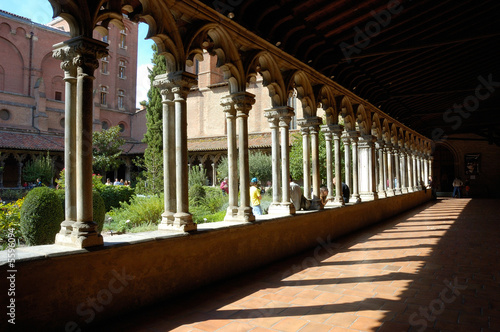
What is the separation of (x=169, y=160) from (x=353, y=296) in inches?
89.7

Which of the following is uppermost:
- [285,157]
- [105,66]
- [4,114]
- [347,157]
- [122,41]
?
[122,41]

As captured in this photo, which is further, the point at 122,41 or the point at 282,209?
the point at 122,41

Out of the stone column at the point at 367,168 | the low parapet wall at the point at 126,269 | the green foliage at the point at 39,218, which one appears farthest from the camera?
the stone column at the point at 367,168

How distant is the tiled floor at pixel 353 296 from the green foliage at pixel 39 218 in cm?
333

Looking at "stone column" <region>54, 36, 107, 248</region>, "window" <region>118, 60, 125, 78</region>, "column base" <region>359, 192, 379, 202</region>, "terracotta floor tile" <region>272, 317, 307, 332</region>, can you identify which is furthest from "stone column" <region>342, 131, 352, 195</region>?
"window" <region>118, 60, 125, 78</region>

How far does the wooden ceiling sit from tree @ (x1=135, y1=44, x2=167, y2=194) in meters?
10.7

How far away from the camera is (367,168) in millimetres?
9531

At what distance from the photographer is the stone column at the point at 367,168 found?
9175 mm

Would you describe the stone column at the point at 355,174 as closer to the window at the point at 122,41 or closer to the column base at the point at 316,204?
the column base at the point at 316,204

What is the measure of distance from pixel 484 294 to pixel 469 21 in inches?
175

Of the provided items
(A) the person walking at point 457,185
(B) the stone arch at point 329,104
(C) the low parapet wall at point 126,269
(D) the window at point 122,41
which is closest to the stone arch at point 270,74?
(B) the stone arch at point 329,104

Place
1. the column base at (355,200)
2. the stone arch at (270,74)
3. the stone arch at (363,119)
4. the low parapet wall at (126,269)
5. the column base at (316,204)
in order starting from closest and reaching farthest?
the low parapet wall at (126,269)
the stone arch at (270,74)
the column base at (316,204)
the column base at (355,200)
the stone arch at (363,119)

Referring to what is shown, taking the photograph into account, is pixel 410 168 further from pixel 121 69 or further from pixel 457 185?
pixel 121 69

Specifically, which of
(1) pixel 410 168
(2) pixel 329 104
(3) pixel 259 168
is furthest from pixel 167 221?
(3) pixel 259 168
